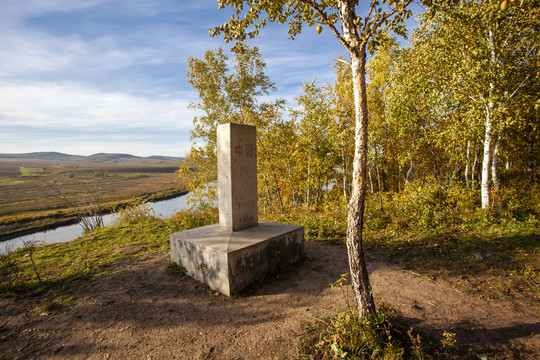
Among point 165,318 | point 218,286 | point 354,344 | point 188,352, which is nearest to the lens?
point 354,344

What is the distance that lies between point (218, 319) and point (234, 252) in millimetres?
1033

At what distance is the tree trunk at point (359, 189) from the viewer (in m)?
2.59

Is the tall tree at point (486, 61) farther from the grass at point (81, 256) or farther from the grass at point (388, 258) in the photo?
the grass at point (81, 256)

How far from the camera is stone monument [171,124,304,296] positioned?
14.1ft

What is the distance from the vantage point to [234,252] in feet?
13.7

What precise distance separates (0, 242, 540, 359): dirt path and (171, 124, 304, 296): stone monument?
36 centimetres

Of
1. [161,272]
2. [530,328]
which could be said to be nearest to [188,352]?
[161,272]

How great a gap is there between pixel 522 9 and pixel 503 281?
7174 millimetres

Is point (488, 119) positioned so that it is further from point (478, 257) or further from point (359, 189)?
point (359, 189)

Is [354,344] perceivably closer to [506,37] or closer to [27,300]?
[27,300]

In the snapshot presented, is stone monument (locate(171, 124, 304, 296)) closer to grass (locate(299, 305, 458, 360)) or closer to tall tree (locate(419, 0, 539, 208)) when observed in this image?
grass (locate(299, 305, 458, 360))

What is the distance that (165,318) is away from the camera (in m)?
3.60

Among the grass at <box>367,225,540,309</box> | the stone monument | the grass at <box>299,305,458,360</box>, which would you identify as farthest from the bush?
the grass at <box>299,305,458,360</box>

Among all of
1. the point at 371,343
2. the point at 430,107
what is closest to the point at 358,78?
the point at 371,343
